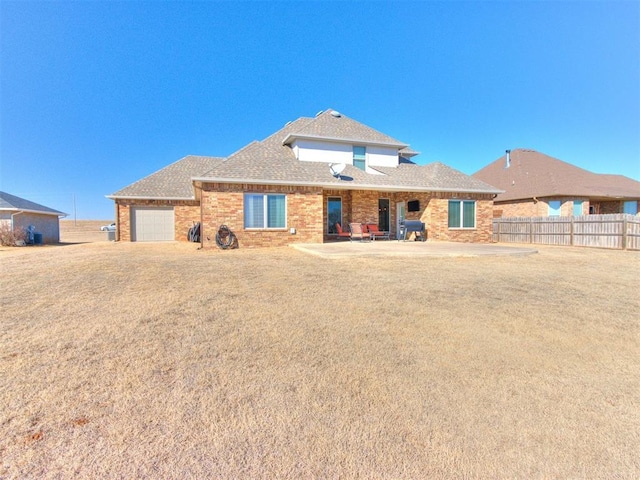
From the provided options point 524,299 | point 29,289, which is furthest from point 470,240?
point 29,289

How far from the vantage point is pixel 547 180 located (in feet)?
76.3

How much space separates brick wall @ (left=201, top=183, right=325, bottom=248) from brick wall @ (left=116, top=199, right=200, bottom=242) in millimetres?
7370

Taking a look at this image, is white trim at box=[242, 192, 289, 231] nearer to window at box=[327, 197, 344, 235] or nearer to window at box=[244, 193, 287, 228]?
window at box=[244, 193, 287, 228]

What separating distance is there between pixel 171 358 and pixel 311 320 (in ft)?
5.79

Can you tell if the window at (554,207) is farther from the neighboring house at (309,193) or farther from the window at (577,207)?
the neighboring house at (309,193)

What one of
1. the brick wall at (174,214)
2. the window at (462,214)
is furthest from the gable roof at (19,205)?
the window at (462,214)

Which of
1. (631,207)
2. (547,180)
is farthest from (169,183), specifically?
(631,207)

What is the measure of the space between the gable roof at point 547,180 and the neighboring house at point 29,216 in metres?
31.4

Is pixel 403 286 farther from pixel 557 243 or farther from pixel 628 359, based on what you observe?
pixel 557 243

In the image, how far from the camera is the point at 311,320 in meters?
4.44

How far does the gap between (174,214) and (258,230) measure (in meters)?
8.45

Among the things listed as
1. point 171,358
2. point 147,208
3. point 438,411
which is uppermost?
point 147,208

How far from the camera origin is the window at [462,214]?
16.7 meters

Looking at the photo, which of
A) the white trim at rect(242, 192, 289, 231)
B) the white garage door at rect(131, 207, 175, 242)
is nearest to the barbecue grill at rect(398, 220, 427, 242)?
the white trim at rect(242, 192, 289, 231)
